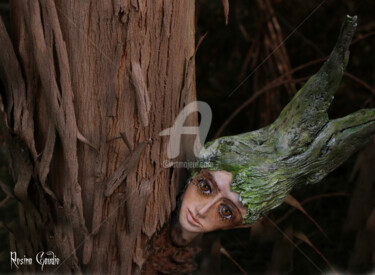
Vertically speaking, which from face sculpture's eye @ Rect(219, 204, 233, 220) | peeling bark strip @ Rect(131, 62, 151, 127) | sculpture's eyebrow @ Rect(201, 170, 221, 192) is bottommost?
face sculpture's eye @ Rect(219, 204, 233, 220)

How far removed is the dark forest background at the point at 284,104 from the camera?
1004 millimetres

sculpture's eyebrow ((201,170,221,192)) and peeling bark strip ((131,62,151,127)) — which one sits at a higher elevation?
peeling bark strip ((131,62,151,127))

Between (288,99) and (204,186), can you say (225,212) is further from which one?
(288,99)

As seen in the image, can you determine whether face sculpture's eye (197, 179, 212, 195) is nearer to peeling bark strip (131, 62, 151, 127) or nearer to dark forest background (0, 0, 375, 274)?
peeling bark strip (131, 62, 151, 127)

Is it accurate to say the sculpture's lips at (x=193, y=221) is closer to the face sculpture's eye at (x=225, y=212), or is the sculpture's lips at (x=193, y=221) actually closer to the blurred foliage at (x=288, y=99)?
the face sculpture's eye at (x=225, y=212)

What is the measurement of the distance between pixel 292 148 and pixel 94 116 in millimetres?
331

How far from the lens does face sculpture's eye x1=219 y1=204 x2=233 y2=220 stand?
25.9 inches

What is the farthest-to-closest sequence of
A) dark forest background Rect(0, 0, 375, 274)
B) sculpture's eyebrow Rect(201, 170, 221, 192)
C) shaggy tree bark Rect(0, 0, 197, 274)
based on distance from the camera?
1. dark forest background Rect(0, 0, 375, 274)
2. sculpture's eyebrow Rect(201, 170, 221, 192)
3. shaggy tree bark Rect(0, 0, 197, 274)

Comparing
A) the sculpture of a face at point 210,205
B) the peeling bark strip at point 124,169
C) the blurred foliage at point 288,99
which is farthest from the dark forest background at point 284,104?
the peeling bark strip at point 124,169

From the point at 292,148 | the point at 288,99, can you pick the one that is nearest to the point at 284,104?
the point at 288,99

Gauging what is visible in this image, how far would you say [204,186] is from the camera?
2.18ft

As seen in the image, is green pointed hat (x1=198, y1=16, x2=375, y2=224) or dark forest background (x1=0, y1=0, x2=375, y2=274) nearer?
green pointed hat (x1=198, y1=16, x2=375, y2=224)

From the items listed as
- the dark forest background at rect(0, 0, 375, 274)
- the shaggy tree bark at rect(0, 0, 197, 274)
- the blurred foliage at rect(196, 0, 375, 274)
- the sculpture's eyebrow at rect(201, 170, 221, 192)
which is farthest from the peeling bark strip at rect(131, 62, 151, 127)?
the blurred foliage at rect(196, 0, 375, 274)

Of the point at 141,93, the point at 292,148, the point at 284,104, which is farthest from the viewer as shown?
the point at 284,104
